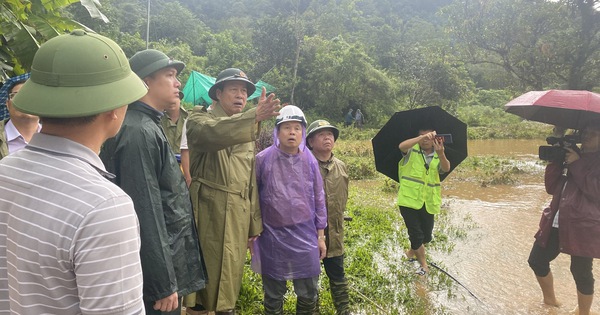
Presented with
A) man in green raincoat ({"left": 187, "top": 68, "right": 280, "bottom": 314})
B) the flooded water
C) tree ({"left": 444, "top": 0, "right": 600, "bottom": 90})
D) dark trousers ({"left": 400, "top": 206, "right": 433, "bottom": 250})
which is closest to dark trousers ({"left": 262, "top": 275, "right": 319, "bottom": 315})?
man in green raincoat ({"left": 187, "top": 68, "right": 280, "bottom": 314})

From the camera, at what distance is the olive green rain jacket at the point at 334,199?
3.35 metres

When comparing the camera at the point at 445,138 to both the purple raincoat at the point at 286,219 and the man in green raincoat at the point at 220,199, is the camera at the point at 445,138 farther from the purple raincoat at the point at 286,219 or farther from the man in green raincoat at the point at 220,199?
the man in green raincoat at the point at 220,199

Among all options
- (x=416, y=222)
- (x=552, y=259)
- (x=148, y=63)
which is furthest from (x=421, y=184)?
(x=148, y=63)

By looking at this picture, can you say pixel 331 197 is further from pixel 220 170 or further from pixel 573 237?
pixel 573 237

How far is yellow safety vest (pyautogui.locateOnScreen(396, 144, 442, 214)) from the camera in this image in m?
4.13

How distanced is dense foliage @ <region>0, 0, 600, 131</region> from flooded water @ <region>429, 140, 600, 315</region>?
4470 millimetres

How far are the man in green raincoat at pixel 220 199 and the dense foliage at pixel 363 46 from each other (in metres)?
1.35

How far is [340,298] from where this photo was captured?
331 cm

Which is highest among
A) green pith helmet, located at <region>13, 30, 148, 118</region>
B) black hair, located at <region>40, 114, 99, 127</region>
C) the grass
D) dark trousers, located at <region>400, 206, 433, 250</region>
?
green pith helmet, located at <region>13, 30, 148, 118</region>

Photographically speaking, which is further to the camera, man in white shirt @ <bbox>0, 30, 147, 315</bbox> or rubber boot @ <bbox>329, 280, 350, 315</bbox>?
rubber boot @ <bbox>329, 280, 350, 315</bbox>

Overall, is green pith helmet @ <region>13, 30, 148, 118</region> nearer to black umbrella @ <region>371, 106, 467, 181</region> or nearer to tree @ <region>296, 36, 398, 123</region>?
black umbrella @ <region>371, 106, 467, 181</region>

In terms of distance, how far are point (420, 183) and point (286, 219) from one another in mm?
1888

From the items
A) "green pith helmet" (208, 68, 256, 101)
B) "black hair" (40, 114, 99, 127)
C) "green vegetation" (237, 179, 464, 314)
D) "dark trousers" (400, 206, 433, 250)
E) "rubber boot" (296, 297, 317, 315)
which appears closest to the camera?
"black hair" (40, 114, 99, 127)

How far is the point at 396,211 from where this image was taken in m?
7.00
